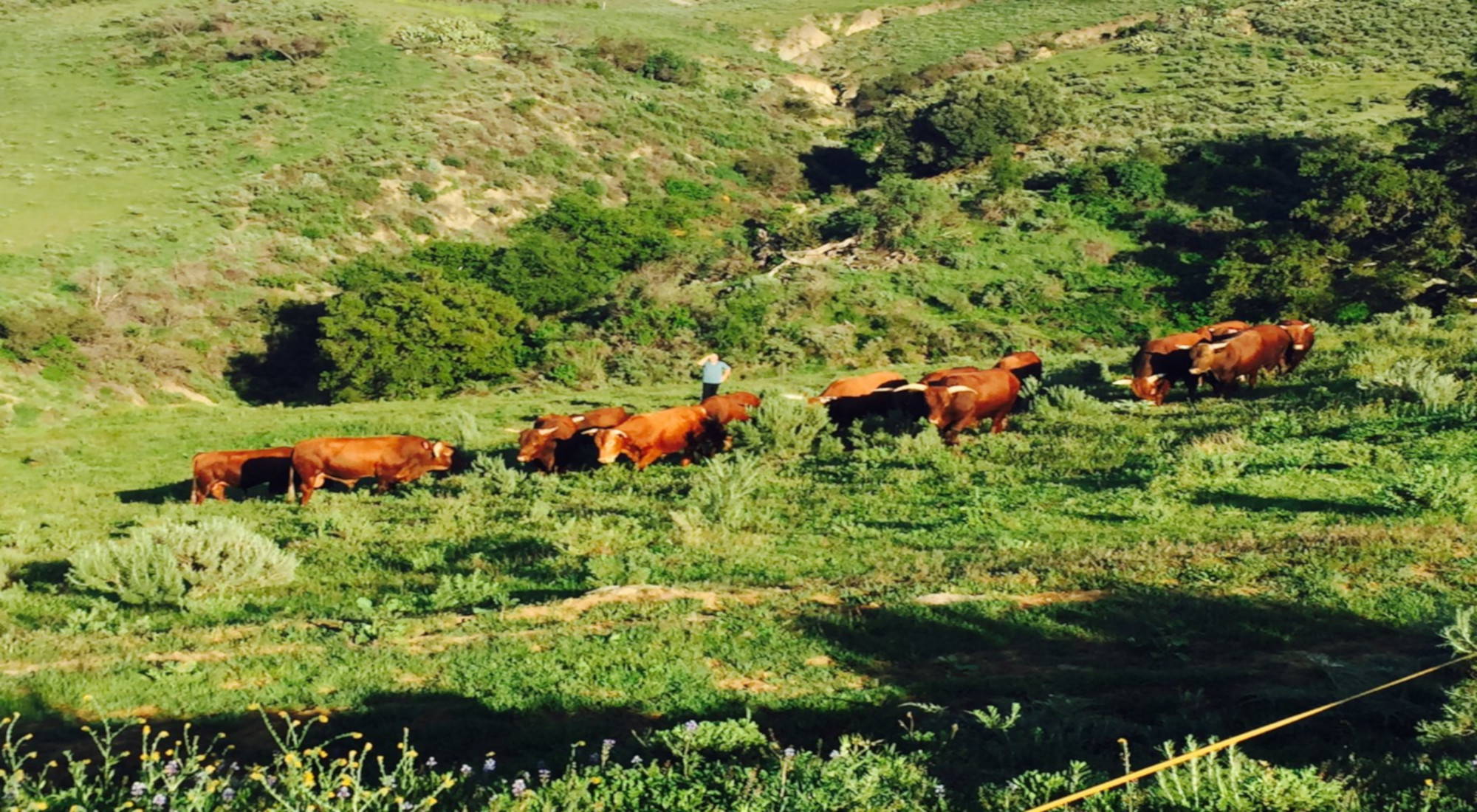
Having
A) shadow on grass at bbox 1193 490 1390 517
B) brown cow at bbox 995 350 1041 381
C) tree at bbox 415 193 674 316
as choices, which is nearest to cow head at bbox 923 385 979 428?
brown cow at bbox 995 350 1041 381

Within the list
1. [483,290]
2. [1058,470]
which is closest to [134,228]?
[483,290]

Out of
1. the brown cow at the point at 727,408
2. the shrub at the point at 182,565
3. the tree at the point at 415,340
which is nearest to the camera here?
the shrub at the point at 182,565

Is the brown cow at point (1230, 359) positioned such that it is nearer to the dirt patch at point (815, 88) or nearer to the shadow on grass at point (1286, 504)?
the shadow on grass at point (1286, 504)

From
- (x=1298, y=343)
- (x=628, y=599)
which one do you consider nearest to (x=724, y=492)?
(x=628, y=599)

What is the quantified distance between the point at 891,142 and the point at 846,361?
2898cm

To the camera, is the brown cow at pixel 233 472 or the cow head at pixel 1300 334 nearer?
the brown cow at pixel 233 472

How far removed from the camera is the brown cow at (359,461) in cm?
1530

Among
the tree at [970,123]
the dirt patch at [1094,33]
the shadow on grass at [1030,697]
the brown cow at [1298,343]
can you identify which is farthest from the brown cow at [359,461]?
the dirt patch at [1094,33]

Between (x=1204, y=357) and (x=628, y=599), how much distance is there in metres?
12.2

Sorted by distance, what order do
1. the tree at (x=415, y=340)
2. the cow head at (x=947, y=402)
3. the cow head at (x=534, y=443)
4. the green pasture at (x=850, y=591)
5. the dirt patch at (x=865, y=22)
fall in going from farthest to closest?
the dirt patch at (x=865, y=22) < the tree at (x=415, y=340) < the cow head at (x=534, y=443) < the cow head at (x=947, y=402) < the green pasture at (x=850, y=591)

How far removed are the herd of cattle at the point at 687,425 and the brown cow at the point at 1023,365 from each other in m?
2.03

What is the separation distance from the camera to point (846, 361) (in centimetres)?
3175

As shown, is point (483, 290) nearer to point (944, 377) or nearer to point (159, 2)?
point (944, 377)

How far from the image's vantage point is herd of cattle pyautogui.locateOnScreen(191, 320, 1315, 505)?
15305 millimetres
